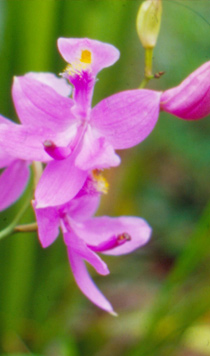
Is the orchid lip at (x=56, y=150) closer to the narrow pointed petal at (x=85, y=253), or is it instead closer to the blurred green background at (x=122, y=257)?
the narrow pointed petal at (x=85, y=253)

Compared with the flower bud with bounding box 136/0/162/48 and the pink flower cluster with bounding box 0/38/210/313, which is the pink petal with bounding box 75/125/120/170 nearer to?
the pink flower cluster with bounding box 0/38/210/313

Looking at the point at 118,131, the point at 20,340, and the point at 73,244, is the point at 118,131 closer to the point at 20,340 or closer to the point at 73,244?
the point at 73,244

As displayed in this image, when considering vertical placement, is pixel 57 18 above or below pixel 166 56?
above

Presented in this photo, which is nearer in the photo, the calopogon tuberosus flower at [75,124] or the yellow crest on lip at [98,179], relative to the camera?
the calopogon tuberosus flower at [75,124]

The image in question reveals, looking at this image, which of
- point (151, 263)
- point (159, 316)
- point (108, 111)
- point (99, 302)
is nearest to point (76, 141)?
point (108, 111)

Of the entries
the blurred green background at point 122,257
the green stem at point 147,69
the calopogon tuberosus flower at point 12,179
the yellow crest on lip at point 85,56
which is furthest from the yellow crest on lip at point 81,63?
the blurred green background at point 122,257

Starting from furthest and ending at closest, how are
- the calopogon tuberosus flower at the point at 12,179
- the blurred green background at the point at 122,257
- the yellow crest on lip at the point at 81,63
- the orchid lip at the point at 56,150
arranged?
the blurred green background at the point at 122,257 < the calopogon tuberosus flower at the point at 12,179 < the yellow crest on lip at the point at 81,63 < the orchid lip at the point at 56,150

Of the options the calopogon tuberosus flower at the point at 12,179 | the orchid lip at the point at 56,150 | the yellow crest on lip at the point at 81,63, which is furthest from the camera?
the calopogon tuberosus flower at the point at 12,179

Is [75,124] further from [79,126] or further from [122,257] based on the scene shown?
[122,257]
